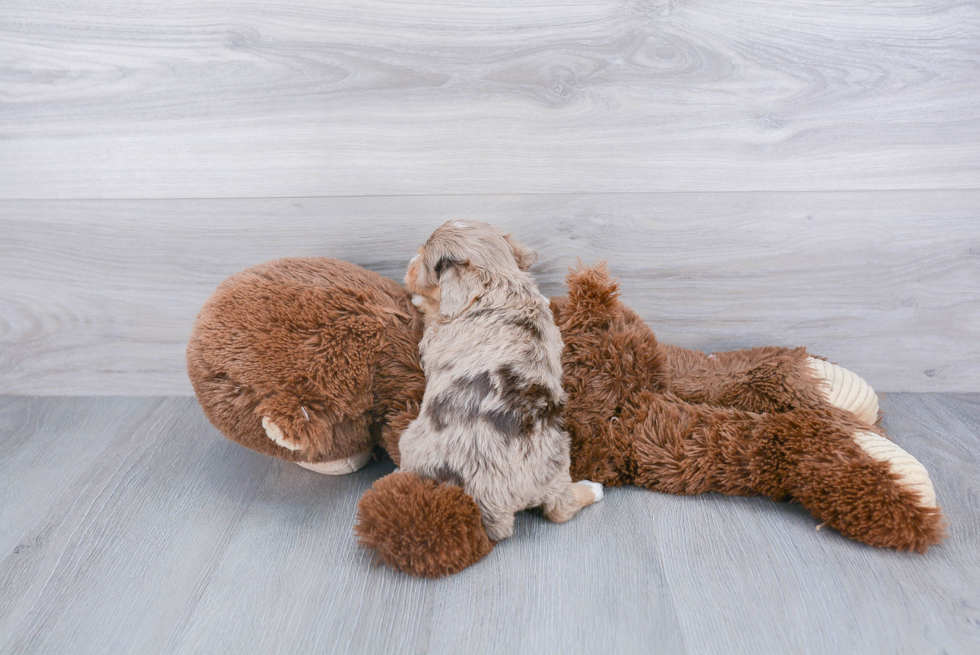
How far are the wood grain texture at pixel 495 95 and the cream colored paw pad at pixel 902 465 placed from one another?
0.63 meters

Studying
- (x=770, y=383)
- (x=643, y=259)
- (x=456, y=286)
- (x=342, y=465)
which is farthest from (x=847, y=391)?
(x=342, y=465)

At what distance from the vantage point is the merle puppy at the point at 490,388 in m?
1.12

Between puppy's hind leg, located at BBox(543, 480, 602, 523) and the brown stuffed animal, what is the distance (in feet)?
0.17

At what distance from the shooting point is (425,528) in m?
1.08

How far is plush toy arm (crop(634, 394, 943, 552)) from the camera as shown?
1157 mm

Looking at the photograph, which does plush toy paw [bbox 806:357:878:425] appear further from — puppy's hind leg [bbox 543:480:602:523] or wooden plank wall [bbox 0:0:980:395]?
puppy's hind leg [bbox 543:480:602:523]

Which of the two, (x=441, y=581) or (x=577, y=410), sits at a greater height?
(x=577, y=410)

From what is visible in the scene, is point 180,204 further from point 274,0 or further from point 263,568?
point 263,568

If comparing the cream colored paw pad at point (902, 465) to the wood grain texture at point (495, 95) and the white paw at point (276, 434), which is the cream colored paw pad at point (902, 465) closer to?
the wood grain texture at point (495, 95)

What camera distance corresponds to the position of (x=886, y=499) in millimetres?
1156

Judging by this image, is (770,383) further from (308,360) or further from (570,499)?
(308,360)

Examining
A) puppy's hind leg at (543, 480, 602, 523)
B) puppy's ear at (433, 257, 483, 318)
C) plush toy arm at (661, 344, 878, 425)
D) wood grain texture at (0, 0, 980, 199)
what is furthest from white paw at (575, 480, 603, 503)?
wood grain texture at (0, 0, 980, 199)

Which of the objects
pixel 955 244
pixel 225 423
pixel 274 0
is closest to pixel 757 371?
pixel 955 244

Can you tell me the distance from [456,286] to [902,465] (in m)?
0.93
